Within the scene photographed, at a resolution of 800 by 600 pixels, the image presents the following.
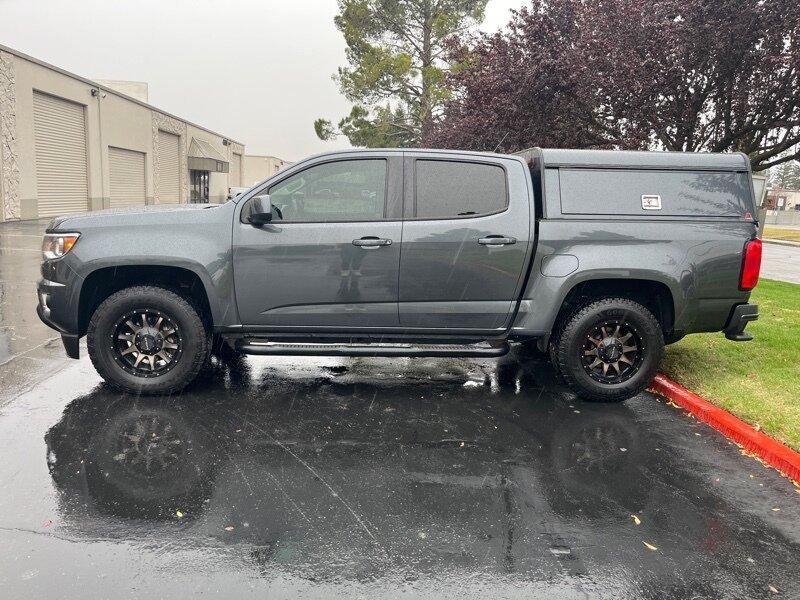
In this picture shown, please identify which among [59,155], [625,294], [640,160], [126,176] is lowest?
[625,294]

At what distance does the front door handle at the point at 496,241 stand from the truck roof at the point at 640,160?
0.72 m

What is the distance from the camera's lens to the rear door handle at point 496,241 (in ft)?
16.2

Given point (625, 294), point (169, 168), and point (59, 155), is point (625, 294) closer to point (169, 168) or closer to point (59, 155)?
point (59, 155)

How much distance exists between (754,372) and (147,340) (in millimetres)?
5444

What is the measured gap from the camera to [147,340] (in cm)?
502

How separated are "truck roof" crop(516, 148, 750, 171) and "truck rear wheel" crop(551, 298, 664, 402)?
1128 millimetres

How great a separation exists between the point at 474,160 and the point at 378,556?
332 centimetres

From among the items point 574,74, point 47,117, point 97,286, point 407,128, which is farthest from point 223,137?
point 97,286

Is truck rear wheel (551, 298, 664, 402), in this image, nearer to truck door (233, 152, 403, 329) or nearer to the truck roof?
the truck roof

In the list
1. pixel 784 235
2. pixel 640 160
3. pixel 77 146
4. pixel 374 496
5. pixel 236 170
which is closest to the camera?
pixel 374 496

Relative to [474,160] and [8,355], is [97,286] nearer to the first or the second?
[8,355]

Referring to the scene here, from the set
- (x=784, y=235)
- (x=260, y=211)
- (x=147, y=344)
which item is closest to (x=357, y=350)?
(x=260, y=211)

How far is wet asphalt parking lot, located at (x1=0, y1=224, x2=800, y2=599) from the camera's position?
282cm

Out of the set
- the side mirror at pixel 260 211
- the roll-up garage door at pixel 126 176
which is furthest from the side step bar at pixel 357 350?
the roll-up garage door at pixel 126 176
